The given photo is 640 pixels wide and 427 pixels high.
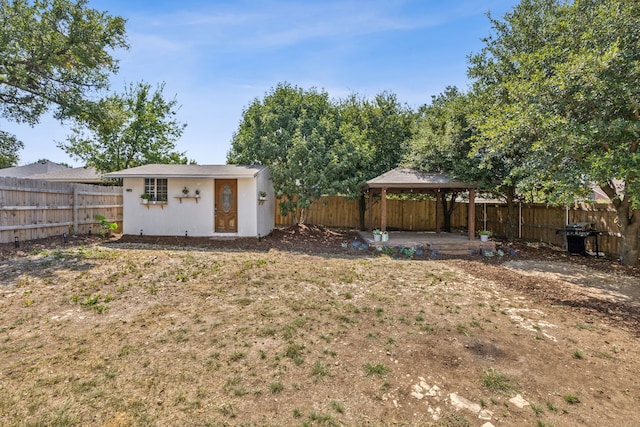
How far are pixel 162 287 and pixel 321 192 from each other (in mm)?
7690

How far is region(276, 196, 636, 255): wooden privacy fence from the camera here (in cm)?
934

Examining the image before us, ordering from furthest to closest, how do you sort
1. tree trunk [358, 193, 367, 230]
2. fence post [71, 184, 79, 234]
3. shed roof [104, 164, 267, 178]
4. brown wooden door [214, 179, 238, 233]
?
tree trunk [358, 193, 367, 230]
brown wooden door [214, 179, 238, 233]
fence post [71, 184, 79, 234]
shed roof [104, 164, 267, 178]

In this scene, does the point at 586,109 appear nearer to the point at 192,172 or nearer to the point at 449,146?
the point at 449,146

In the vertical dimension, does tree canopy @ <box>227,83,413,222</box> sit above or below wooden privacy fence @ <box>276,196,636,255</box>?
above

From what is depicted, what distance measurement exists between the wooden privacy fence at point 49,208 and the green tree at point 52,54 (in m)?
2.85

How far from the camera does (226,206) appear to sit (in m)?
11.7

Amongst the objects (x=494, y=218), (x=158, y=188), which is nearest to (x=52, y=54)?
(x=158, y=188)

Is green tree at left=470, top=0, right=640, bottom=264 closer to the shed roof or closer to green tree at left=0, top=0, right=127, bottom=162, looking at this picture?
the shed roof

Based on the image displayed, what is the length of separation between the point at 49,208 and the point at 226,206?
17.0ft

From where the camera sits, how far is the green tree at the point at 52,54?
10453 millimetres

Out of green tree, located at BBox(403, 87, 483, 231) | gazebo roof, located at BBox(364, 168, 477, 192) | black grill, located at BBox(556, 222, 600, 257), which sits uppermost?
green tree, located at BBox(403, 87, 483, 231)

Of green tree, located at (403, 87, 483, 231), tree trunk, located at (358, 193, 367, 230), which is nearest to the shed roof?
tree trunk, located at (358, 193, 367, 230)

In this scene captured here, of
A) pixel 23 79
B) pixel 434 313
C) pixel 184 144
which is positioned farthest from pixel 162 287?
pixel 184 144

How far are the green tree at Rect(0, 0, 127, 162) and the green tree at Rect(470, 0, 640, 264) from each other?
13.0 m
